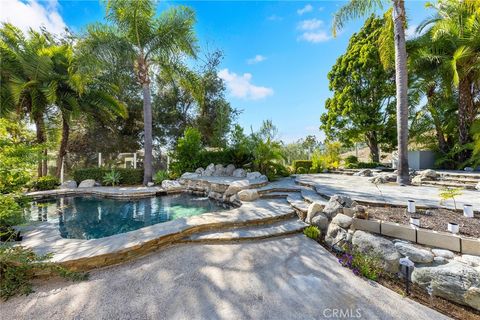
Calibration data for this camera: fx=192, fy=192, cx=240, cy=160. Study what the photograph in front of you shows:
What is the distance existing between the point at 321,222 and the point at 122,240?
3.42 metres

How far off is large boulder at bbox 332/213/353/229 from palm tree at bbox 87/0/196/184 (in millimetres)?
9468

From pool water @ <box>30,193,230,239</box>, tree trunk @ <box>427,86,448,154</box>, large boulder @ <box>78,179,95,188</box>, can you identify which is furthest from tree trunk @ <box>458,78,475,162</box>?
large boulder @ <box>78,179,95,188</box>

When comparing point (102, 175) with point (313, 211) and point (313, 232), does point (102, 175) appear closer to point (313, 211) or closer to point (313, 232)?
point (313, 211)

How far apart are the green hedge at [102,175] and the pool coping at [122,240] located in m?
6.91

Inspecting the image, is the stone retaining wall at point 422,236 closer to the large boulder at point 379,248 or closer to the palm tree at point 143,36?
the large boulder at point 379,248

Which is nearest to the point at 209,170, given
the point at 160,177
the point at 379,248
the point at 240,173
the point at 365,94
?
the point at 240,173

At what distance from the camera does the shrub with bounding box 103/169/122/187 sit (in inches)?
400

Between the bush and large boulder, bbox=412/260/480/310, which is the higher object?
the bush

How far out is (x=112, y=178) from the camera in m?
10.1

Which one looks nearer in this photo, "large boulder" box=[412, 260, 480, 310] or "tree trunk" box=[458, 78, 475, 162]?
"large boulder" box=[412, 260, 480, 310]

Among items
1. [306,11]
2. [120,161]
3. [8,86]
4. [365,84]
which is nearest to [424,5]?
[365,84]

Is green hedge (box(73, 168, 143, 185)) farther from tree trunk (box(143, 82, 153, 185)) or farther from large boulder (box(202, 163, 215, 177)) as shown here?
large boulder (box(202, 163, 215, 177))

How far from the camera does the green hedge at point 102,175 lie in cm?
1043

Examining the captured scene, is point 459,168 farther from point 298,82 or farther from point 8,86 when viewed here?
point 8,86
